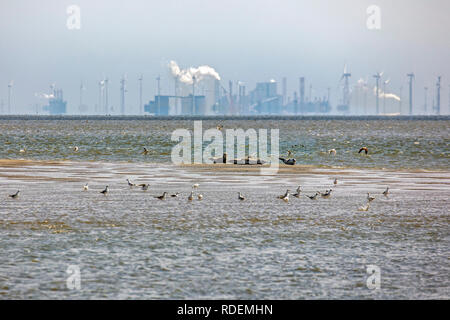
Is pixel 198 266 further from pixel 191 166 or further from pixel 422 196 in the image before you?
pixel 191 166

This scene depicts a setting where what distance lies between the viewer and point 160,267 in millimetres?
19094

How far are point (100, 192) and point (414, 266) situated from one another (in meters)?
18.9

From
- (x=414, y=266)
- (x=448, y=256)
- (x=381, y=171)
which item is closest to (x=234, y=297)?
(x=414, y=266)

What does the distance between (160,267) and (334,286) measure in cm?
450

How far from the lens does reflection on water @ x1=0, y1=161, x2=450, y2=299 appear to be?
17.4m

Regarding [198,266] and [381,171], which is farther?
[381,171]

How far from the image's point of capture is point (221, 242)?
22.4 m

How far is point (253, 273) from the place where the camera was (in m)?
18.6

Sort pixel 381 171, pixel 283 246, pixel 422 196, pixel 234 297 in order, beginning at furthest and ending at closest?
pixel 381 171
pixel 422 196
pixel 283 246
pixel 234 297

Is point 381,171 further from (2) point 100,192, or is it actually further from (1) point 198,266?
(1) point 198,266

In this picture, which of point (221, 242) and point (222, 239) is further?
point (222, 239)

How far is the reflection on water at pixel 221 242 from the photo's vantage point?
17.4 metres
